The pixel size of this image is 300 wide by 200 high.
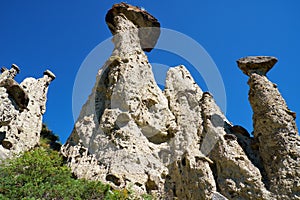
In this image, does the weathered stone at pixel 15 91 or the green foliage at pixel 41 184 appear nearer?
the green foliage at pixel 41 184

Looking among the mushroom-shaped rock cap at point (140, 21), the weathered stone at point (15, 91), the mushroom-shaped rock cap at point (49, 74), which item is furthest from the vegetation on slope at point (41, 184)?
the mushroom-shaped rock cap at point (49, 74)

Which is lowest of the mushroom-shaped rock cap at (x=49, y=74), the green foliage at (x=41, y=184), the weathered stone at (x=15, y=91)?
the green foliage at (x=41, y=184)

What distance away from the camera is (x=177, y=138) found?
1371 cm

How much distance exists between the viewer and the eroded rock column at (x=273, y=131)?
889cm

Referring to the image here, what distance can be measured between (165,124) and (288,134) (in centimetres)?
611

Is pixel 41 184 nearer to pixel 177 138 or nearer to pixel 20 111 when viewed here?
pixel 20 111

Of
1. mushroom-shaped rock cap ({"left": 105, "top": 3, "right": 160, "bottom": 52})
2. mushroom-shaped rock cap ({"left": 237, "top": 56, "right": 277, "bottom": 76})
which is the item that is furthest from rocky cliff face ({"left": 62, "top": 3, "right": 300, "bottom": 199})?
mushroom-shaped rock cap ({"left": 105, "top": 3, "right": 160, "bottom": 52})

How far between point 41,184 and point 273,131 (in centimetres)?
790

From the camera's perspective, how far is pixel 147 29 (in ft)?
65.2

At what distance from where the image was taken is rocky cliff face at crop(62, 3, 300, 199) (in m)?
9.42

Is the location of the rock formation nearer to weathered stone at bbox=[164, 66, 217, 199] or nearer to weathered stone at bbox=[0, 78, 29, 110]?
weathered stone at bbox=[0, 78, 29, 110]

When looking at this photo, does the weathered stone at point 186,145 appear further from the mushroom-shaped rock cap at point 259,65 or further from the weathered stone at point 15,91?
the weathered stone at point 15,91

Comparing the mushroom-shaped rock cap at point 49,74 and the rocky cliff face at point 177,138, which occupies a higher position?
the mushroom-shaped rock cap at point 49,74

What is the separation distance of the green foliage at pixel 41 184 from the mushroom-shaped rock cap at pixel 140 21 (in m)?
12.0
